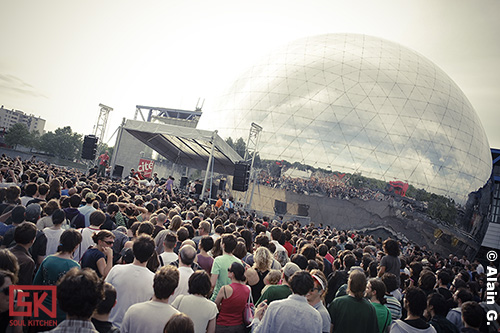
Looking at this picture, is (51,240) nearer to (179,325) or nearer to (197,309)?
(197,309)

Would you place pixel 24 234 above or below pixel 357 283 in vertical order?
below

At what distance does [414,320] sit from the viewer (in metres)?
3.75

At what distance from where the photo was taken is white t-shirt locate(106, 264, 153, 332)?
3455 mm

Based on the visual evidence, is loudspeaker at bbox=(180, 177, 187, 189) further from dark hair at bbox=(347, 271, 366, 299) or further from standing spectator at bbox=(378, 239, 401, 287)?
dark hair at bbox=(347, 271, 366, 299)

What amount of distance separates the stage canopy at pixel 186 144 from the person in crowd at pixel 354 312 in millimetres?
13948

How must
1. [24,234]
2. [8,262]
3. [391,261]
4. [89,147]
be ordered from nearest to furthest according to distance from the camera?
[8,262] < [24,234] < [391,261] < [89,147]

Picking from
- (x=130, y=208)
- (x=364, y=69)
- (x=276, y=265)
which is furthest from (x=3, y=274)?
(x=364, y=69)

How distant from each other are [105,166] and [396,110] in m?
21.6

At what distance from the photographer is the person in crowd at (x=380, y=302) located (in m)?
4.11

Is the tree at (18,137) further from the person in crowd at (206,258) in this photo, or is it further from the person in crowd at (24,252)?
the person in crowd at (206,258)

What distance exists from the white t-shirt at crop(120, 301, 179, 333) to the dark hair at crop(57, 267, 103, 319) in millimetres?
530

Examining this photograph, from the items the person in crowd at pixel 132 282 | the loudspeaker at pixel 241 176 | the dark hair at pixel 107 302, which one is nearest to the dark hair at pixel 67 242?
the person in crowd at pixel 132 282

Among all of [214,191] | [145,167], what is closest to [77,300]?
[214,191]

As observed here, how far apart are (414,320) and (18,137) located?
104 meters
